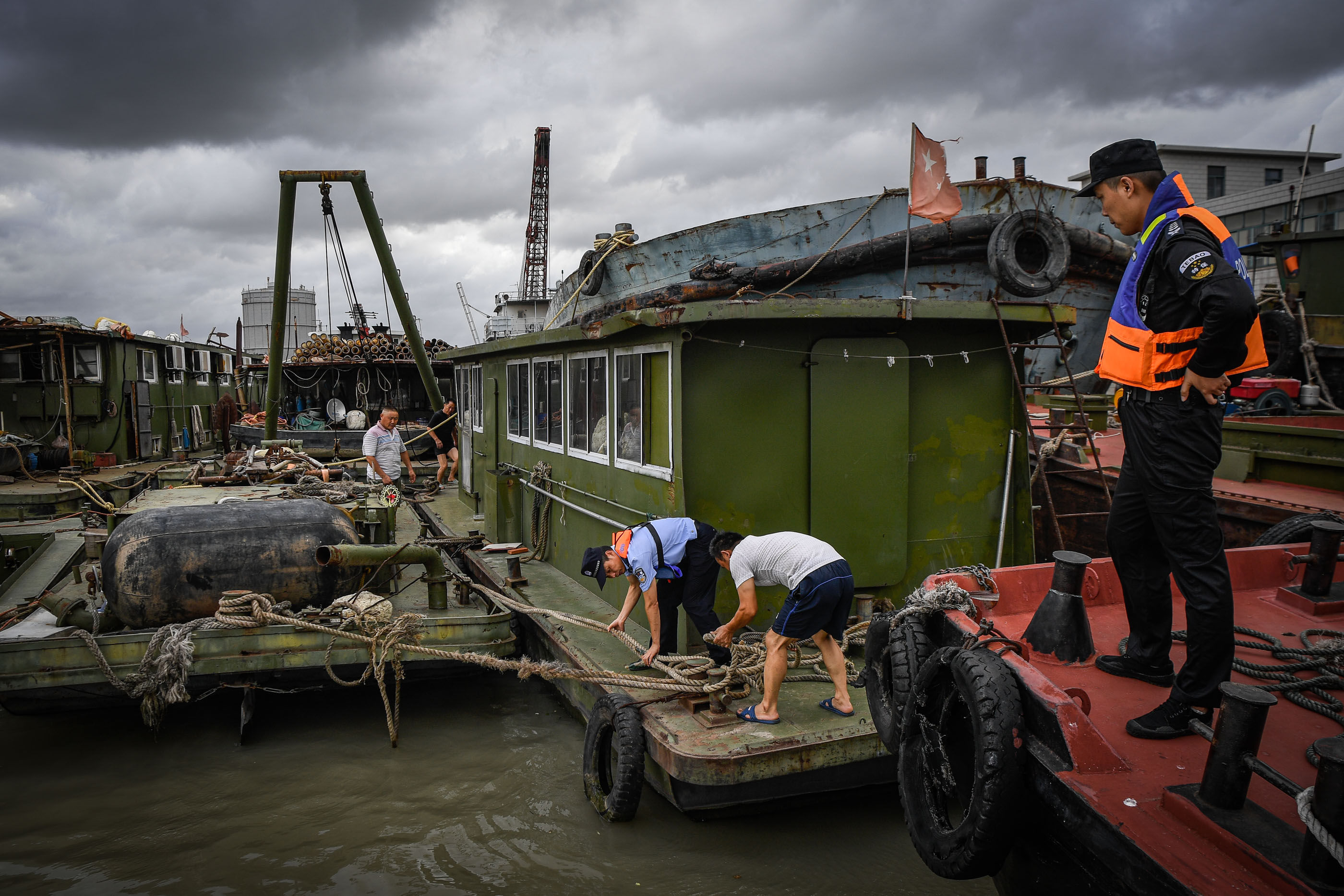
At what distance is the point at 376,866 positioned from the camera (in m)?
4.35

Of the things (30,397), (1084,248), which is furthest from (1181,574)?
(30,397)

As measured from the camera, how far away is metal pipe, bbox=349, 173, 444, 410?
11.2m

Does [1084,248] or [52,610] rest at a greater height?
[1084,248]

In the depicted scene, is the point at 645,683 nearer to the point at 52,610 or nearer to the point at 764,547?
the point at 764,547

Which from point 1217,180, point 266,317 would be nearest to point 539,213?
point 266,317

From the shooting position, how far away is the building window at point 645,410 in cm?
529

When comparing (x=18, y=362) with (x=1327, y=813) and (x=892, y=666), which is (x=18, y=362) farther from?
(x=1327, y=813)

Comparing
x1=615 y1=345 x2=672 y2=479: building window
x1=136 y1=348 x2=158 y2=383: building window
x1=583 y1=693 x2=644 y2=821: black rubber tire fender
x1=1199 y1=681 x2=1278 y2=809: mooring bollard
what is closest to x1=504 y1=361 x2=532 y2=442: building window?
x1=615 y1=345 x2=672 y2=479: building window

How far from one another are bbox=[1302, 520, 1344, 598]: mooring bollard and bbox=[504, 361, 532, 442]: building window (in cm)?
628

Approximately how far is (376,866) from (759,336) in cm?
372

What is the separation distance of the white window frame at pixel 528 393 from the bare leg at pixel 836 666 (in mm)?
4356

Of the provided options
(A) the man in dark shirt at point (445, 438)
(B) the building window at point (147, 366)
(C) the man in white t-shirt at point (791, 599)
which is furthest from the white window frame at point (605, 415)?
(B) the building window at point (147, 366)

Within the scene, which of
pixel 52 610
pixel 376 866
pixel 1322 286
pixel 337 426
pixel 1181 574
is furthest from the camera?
pixel 337 426

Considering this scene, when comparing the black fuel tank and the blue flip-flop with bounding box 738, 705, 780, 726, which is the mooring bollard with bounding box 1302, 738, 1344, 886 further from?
the black fuel tank
